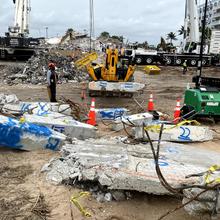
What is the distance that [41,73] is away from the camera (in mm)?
24078

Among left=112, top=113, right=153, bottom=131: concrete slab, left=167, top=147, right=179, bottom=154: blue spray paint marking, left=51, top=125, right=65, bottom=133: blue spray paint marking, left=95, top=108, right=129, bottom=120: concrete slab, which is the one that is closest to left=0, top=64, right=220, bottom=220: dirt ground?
left=51, top=125, right=65, bottom=133: blue spray paint marking

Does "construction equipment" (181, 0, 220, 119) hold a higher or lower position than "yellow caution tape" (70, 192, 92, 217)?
higher

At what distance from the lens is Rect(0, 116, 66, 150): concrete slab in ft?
24.5

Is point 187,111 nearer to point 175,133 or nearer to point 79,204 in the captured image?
point 175,133

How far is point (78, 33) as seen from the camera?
66.2 m

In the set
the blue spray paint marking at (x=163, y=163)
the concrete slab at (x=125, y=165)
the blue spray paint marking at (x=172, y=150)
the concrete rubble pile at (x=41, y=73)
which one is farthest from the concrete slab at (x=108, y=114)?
the concrete rubble pile at (x=41, y=73)

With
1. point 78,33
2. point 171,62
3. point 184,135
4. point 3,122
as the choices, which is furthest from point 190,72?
point 78,33

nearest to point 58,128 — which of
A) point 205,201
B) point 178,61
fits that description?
point 205,201

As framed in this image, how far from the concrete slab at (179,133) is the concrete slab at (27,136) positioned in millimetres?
1726

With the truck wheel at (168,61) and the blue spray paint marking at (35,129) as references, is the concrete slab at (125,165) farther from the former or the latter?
the truck wheel at (168,61)

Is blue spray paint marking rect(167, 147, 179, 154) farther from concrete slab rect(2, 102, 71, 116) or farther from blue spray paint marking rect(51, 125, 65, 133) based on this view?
concrete slab rect(2, 102, 71, 116)

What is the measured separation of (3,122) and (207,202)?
171 inches

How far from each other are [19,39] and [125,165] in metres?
30.1

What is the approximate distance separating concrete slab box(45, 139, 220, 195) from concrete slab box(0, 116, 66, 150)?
670 mm
